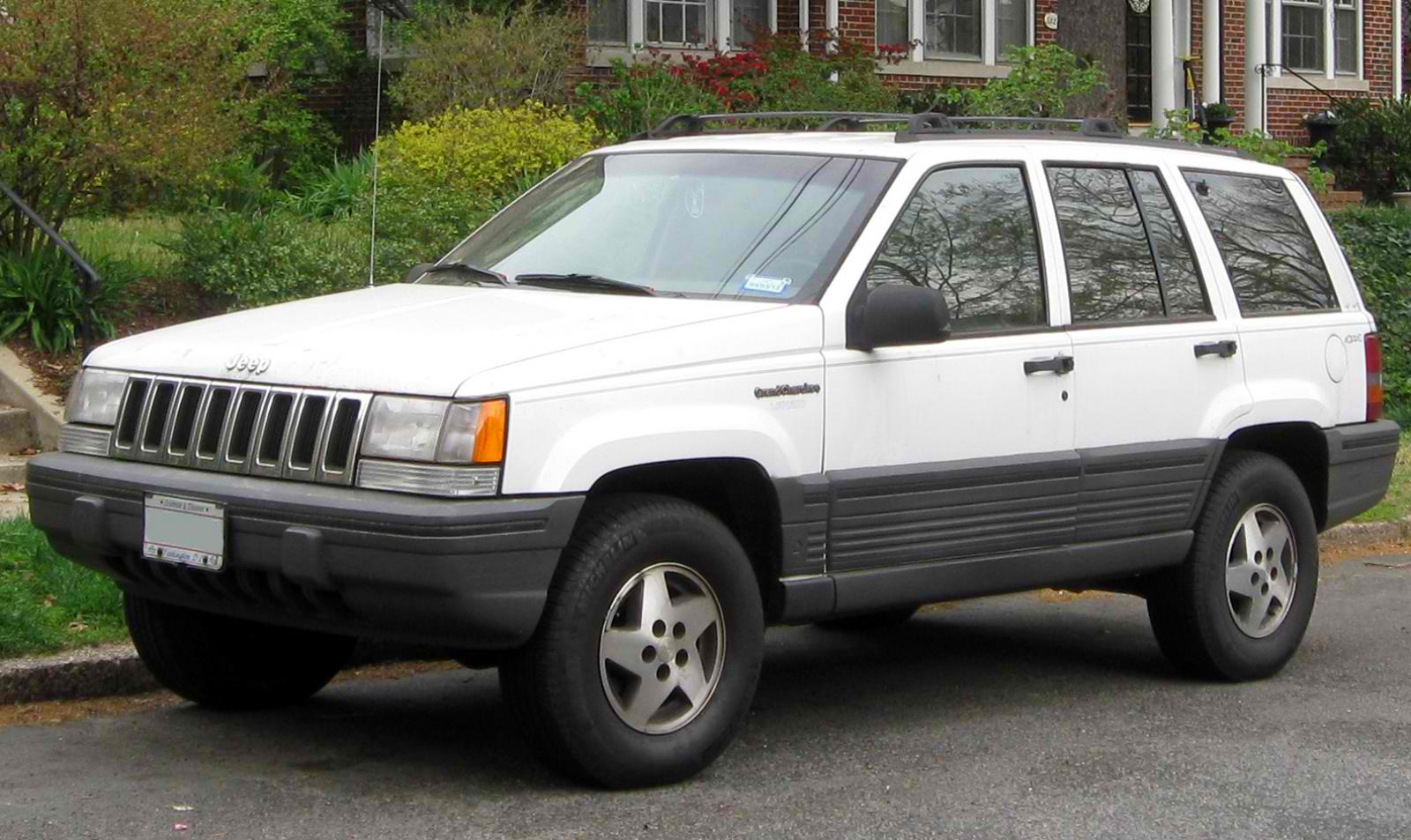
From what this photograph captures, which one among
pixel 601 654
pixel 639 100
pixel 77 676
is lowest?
pixel 77 676

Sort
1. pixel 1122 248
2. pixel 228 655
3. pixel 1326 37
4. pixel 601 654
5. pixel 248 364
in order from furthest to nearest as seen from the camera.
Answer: pixel 1326 37 → pixel 1122 248 → pixel 228 655 → pixel 248 364 → pixel 601 654

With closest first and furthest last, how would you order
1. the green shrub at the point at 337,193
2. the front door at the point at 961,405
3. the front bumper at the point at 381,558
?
the front bumper at the point at 381,558
the front door at the point at 961,405
the green shrub at the point at 337,193

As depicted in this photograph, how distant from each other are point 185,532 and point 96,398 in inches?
27.1

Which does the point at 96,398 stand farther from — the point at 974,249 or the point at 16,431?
the point at 16,431

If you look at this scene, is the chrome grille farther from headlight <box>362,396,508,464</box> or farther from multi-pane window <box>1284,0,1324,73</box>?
multi-pane window <box>1284,0,1324,73</box>

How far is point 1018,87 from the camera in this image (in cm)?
Result: 1308

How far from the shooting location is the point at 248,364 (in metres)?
5.53

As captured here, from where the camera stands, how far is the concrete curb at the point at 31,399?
400 inches

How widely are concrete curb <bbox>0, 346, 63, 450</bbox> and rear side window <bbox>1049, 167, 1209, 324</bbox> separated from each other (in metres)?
5.48

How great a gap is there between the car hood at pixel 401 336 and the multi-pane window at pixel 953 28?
1639cm

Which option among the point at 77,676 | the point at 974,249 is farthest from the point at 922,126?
the point at 77,676

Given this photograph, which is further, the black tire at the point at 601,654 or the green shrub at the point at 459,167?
the green shrub at the point at 459,167

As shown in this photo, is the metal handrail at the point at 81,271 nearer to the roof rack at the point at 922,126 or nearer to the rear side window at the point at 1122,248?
the roof rack at the point at 922,126

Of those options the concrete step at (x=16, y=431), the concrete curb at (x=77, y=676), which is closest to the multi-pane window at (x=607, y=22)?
the concrete step at (x=16, y=431)
